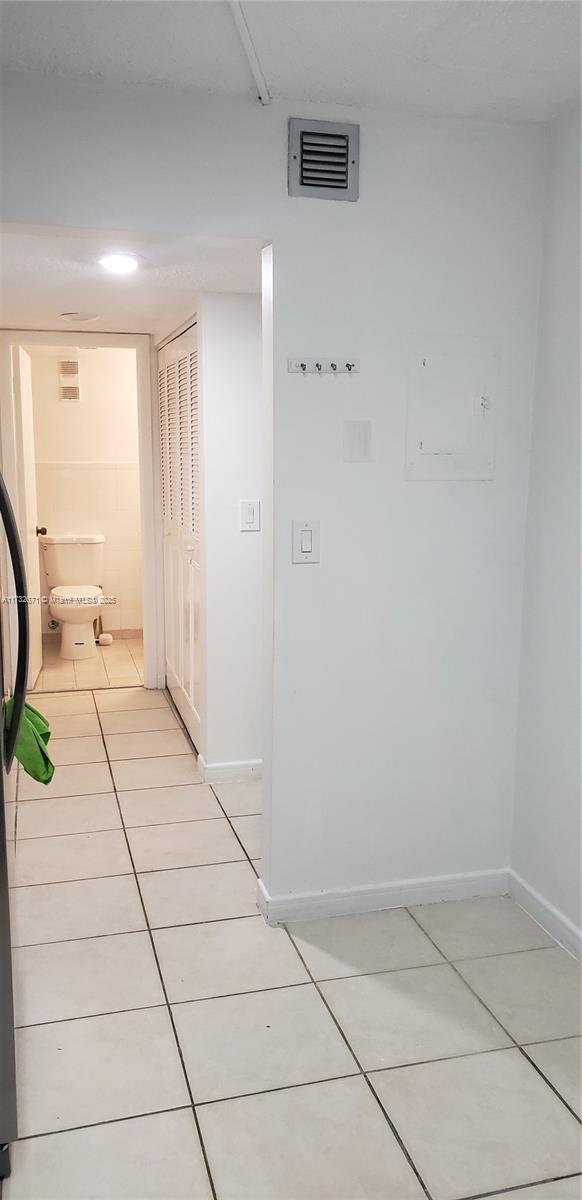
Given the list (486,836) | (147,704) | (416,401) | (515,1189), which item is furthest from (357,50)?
(147,704)

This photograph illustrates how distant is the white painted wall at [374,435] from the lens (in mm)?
2213

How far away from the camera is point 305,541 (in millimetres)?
2473

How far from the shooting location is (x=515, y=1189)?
5.60ft

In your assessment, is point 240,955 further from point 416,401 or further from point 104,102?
point 104,102

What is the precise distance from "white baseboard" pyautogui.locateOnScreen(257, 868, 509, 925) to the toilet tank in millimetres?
3578

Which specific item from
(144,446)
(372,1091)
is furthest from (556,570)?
(144,446)

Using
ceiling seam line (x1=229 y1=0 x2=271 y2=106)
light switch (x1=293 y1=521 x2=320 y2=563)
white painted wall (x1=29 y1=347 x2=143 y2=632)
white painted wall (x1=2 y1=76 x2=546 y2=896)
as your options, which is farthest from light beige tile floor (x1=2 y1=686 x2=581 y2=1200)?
white painted wall (x1=29 y1=347 x2=143 y2=632)

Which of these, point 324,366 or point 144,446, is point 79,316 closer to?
point 144,446

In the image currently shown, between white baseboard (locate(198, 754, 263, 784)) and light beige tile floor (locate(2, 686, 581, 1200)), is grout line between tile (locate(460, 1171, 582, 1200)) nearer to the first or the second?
light beige tile floor (locate(2, 686, 581, 1200))

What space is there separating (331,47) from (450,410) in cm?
95

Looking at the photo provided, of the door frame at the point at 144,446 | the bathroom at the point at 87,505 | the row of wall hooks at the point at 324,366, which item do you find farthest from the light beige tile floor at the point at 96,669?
the row of wall hooks at the point at 324,366

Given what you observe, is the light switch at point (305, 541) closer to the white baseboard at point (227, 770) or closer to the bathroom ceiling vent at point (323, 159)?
the bathroom ceiling vent at point (323, 159)

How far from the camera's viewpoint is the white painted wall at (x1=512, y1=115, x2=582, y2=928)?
2.38 m

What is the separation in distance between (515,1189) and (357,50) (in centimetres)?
238
